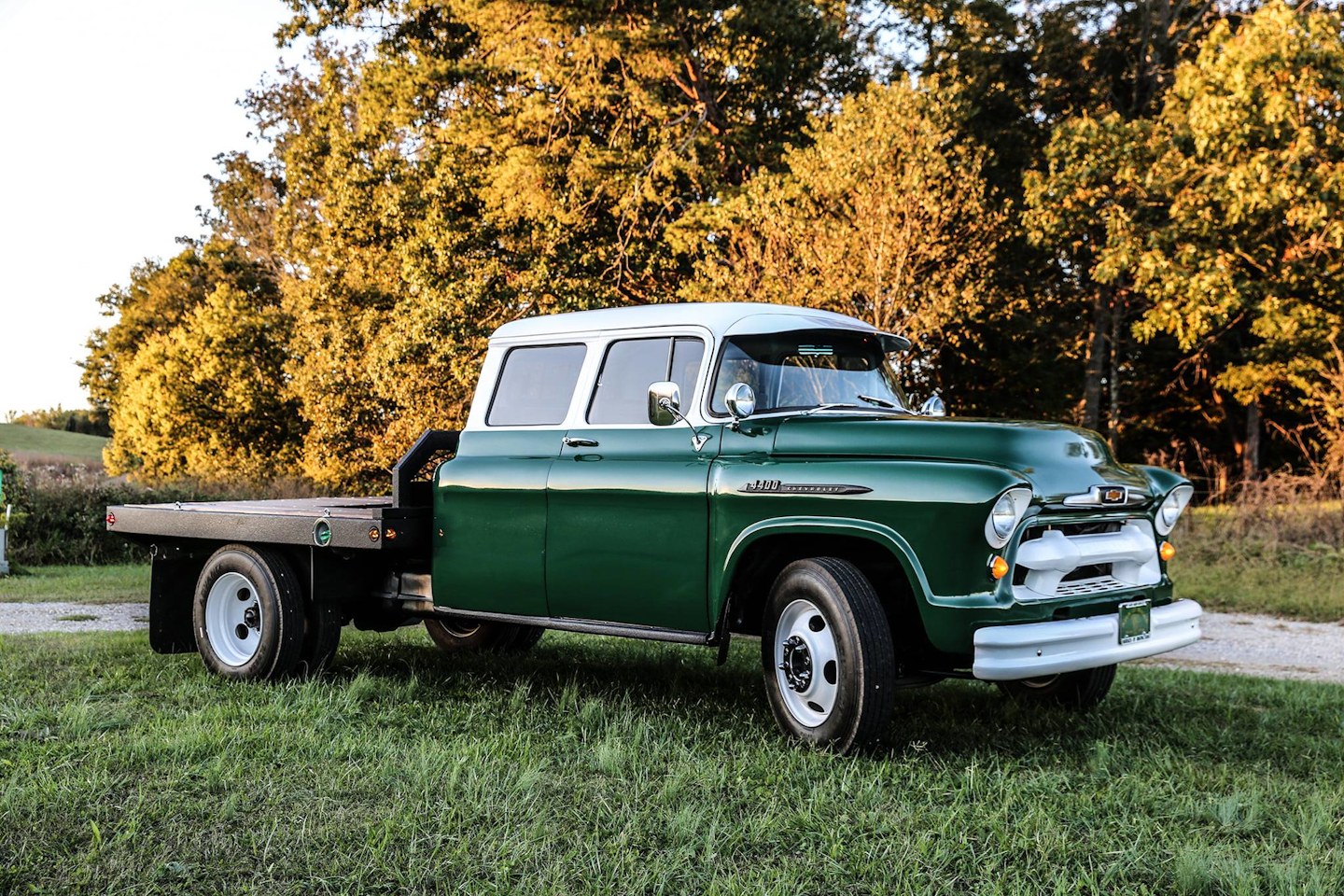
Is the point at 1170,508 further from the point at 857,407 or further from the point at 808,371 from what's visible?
the point at 808,371

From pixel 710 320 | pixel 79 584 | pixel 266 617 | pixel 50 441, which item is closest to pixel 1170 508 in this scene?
pixel 710 320

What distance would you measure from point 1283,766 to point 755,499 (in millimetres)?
2835

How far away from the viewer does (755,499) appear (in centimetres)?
577

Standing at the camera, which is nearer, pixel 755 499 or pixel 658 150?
pixel 755 499

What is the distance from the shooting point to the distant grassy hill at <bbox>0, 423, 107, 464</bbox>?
6300cm

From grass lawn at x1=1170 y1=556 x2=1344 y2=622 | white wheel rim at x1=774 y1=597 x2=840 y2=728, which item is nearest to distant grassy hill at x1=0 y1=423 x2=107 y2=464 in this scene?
grass lawn at x1=1170 y1=556 x2=1344 y2=622

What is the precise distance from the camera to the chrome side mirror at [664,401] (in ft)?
19.7

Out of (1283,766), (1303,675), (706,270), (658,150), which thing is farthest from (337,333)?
(1283,766)

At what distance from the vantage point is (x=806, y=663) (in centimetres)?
562

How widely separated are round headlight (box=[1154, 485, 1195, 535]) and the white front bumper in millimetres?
746

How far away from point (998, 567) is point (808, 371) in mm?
1745

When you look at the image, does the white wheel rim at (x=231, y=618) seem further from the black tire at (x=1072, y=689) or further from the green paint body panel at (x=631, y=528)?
the black tire at (x=1072, y=689)

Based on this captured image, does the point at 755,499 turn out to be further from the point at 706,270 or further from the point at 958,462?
the point at 706,270

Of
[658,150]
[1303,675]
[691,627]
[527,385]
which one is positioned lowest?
[1303,675]
